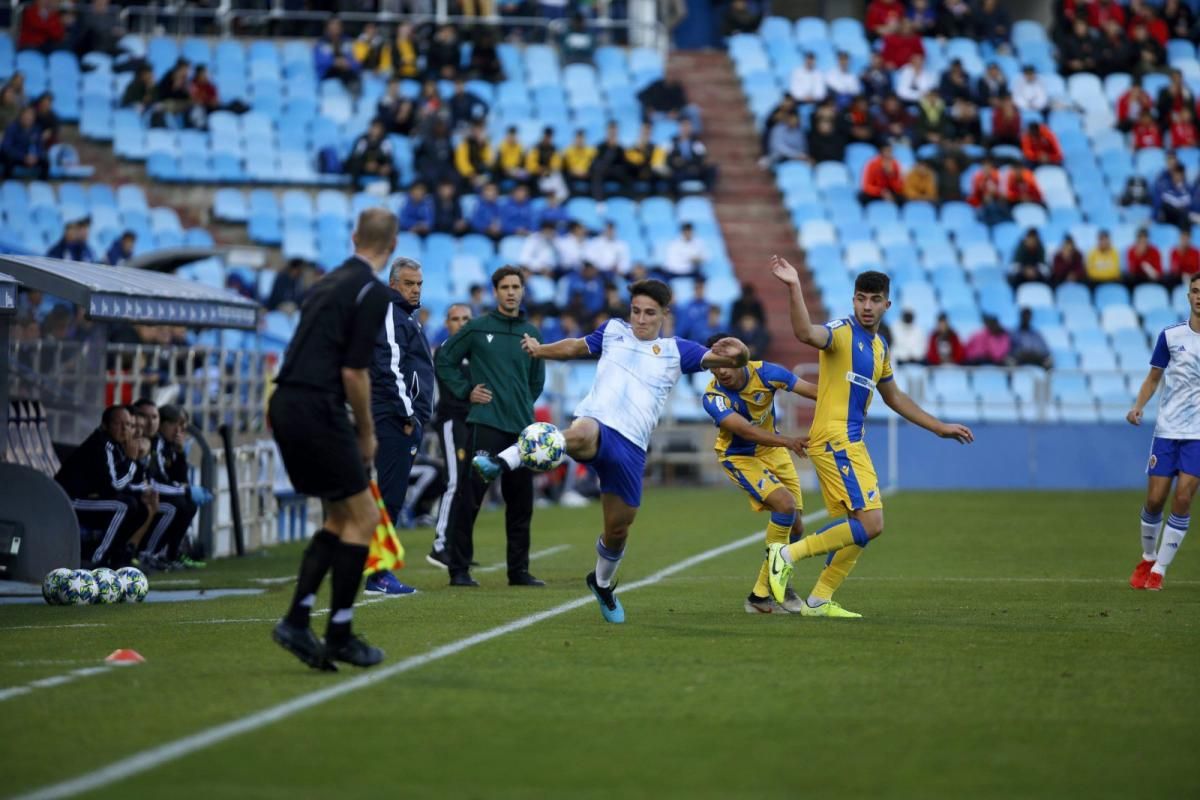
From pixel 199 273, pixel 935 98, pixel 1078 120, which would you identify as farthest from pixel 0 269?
pixel 1078 120

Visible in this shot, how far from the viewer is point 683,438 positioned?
91.2 ft

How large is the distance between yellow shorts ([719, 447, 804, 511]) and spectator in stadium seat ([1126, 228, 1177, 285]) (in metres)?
20.8

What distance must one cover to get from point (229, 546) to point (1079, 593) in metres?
8.36

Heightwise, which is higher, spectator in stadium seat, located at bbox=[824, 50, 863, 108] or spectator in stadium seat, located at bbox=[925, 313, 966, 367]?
spectator in stadium seat, located at bbox=[824, 50, 863, 108]

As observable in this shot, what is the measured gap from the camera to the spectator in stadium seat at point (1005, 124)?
3366 cm

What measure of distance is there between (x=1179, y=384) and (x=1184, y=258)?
18.5 m

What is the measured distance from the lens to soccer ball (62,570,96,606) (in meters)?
12.1

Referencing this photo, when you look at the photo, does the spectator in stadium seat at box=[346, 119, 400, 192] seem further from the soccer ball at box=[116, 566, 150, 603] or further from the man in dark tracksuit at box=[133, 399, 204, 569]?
the soccer ball at box=[116, 566, 150, 603]

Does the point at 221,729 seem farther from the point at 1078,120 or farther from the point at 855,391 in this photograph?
the point at 1078,120

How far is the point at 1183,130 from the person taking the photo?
34562 millimetres

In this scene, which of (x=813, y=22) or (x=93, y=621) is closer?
(x=93, y=621)

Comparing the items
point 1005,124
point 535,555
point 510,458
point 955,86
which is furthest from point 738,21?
point 510,458

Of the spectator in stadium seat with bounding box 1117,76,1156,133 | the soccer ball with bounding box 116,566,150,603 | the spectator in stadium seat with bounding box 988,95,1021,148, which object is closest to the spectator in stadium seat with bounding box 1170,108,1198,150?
the spectator in stadium seat with bounding box 1117,76,1156,133

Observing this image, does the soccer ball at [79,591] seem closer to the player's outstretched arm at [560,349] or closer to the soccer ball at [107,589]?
the soccer ball at [107,589]
